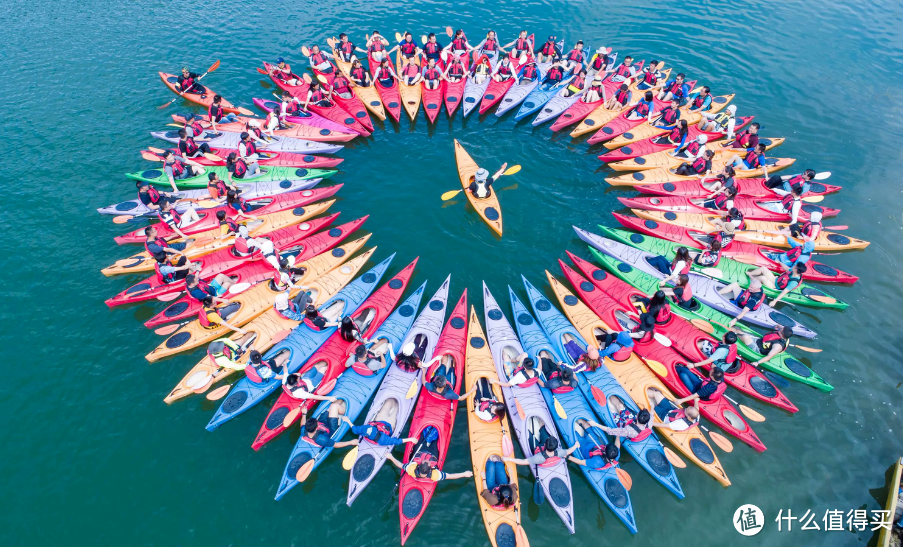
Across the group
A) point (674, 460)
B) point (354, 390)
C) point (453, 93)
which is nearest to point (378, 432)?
point (354, 390)

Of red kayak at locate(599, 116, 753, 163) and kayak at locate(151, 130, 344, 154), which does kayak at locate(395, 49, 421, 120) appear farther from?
red kayak at locate(599, 116, 753, 163)

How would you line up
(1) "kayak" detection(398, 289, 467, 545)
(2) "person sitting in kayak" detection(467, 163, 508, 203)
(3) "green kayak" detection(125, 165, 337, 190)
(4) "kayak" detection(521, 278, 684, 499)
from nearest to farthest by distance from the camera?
(1) "kayak" detection(398, 289, 467, 545)
(4) "kayak" detection(521, 278, 684, 499)
(2) "person sitting in kayak" detection(467, 163, 508, 203)
(3) "green kayak" detection(125, 165, 337, 190)

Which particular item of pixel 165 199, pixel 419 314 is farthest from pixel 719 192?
pixel 165 199

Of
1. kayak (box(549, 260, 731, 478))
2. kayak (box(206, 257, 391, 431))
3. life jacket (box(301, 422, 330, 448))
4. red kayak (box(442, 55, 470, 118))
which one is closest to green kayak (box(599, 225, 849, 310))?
kayak (box(549, 260, 731, 478))

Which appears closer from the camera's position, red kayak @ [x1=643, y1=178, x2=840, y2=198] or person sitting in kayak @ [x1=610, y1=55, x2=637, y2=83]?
red kayak @ [x1=643, y1=178, x2=840, y2=198]

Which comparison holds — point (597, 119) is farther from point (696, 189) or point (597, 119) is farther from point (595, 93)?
point (696, 189)

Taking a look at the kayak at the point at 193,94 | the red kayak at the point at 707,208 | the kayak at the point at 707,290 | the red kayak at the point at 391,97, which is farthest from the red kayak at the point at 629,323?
the kayak at the point at 193,94
